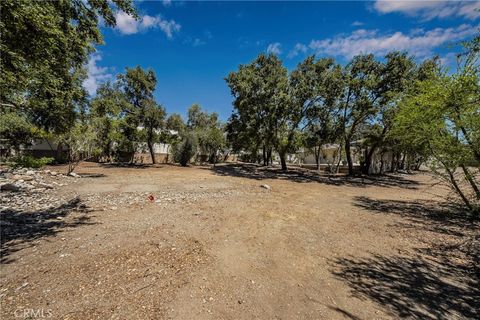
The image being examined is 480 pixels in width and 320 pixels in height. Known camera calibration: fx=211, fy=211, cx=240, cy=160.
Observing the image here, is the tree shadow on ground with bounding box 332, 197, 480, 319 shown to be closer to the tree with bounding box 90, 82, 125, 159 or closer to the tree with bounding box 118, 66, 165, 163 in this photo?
the tree with bounding box 90, 82, 125, 159

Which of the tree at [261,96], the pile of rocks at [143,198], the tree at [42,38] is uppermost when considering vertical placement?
the tree at [261,96]

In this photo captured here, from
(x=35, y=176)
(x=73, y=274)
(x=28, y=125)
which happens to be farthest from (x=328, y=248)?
(x=28, y=125)

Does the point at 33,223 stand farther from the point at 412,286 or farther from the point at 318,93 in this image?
the point at 318,93

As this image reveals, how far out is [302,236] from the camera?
5949 millimetres

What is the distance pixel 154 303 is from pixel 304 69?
2174cm

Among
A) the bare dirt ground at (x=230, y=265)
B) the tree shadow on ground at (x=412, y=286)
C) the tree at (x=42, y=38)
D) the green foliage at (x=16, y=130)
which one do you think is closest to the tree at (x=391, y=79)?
the bare dirt ground at (x=230, y=265)

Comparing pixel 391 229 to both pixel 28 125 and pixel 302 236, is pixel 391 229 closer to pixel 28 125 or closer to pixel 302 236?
pixel 302 236

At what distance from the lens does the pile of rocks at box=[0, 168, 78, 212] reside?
713 centimetres

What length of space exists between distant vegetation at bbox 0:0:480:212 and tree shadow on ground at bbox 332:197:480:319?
2689 millimetres

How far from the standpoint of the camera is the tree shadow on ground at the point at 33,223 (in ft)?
15.2

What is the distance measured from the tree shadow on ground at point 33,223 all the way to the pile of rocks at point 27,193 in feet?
1.65

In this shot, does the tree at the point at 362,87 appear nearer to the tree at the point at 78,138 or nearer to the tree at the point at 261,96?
the tree at the point at 261,96

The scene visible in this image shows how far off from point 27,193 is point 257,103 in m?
16.9

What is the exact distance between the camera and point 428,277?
4.24 metres
